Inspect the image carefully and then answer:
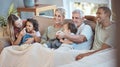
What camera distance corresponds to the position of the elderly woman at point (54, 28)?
253 cm

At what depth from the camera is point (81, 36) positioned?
7.52 feet

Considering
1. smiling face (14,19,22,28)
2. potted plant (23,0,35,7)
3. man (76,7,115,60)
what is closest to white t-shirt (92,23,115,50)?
man (76,7,115,60)

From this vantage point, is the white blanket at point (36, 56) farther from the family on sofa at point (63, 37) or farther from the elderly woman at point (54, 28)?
the elderly woman at point (54, 28)

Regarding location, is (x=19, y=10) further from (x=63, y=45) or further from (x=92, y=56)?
(x=92, y=56)

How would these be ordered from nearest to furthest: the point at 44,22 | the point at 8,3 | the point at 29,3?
the point at 44,22 → the point at 29,3 → the point at 8,3

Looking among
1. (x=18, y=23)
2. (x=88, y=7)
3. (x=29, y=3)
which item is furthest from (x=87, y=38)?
(x=29, y=3)

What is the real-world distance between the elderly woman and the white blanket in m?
0.25

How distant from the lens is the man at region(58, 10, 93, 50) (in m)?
2.29

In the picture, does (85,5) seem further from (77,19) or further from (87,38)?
(87,38)

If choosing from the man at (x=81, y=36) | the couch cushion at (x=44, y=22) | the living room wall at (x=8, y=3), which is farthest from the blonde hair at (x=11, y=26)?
the living room wall at (x=8, y=3)

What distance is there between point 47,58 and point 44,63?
0.06m

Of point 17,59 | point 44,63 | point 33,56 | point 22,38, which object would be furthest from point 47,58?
point 22,38

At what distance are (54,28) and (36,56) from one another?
478 mm

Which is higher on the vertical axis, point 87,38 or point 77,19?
point 77,19
